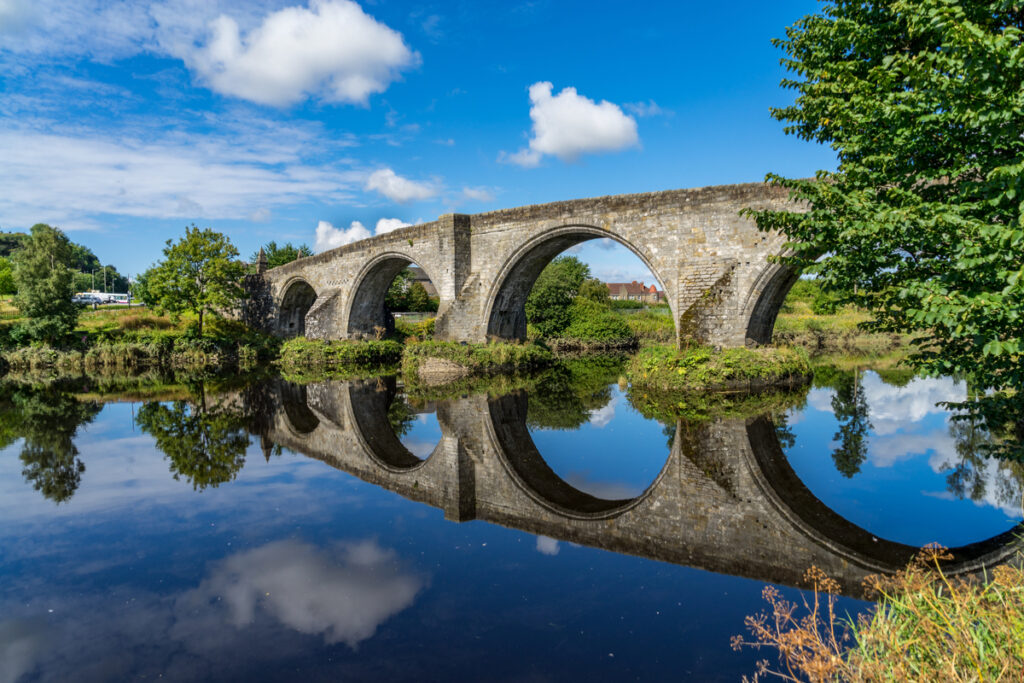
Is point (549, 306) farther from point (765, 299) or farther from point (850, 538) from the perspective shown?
point (850, 538)

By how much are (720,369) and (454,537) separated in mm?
10053

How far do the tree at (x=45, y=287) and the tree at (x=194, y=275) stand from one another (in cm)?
309

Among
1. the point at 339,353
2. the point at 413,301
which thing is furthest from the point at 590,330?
the point at 413,301

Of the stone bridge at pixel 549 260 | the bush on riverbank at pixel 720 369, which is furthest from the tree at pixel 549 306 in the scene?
the bush on riverbank at pixel 720 369

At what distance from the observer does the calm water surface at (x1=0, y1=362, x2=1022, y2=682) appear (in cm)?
361

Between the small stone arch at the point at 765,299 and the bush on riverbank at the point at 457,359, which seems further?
the bush on riverbank at the point at 457,359

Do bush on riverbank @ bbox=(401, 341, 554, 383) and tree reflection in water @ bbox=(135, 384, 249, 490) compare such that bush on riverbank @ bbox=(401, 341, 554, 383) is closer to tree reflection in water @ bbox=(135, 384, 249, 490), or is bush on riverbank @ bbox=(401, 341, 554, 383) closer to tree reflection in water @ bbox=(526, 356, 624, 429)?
tree reflection in water @ bbox=(526, 356, 624, 429)

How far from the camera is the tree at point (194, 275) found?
25531 mm

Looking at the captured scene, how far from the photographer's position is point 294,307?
31906mm

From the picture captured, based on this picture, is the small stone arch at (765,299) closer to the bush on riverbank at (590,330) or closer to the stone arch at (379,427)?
the stone arch at (379,427)

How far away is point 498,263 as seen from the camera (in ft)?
63.1

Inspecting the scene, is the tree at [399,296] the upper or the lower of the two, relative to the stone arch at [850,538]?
upper

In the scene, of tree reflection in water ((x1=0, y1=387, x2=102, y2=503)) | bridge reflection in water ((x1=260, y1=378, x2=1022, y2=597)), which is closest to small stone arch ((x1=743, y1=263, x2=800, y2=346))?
bridge reflection in water ((x1=260, y1=378, x2=1022, y2=597))

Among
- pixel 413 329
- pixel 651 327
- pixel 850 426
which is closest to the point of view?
pixel 850 426
